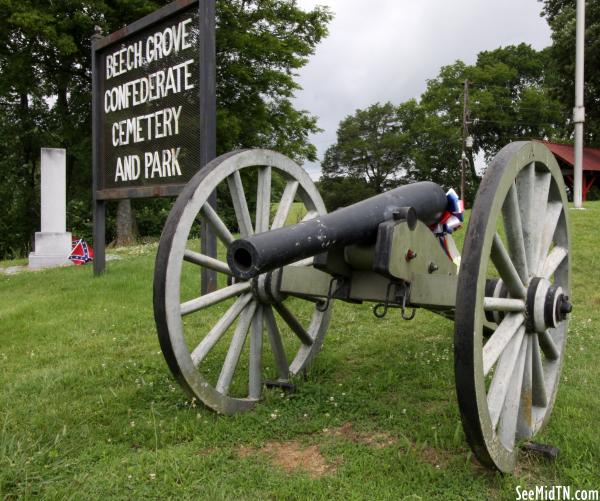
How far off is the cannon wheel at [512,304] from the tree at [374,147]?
4405cm

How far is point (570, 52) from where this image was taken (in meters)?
20.9

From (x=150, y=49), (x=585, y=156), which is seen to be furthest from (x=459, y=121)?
(x=150, y=49)

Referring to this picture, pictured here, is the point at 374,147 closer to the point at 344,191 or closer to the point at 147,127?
the point at 344,191

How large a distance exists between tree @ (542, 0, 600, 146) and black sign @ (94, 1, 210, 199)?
17251 mm

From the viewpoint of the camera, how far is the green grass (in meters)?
2.71

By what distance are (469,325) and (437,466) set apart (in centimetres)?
96

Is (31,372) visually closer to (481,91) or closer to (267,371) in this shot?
(267,371)

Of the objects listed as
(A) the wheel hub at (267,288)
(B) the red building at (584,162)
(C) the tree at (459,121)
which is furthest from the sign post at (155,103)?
(C) the tree at (459,121)

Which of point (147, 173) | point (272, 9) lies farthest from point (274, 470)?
point (272, 9)

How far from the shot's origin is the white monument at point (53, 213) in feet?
45.6

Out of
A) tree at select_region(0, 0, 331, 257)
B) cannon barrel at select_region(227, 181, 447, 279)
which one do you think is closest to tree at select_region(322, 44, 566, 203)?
tree at select_region(0, 0, 331, 257)

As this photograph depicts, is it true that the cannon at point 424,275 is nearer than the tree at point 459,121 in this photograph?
Yes

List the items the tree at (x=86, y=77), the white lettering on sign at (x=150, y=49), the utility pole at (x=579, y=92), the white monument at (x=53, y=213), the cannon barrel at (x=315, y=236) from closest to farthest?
the cannon barrel at (x=315, y=236)
the white lettering on sign at (x=150, y=49)
the utility pole at (x=579, y=92)
the white monument at (x=53, y=213)
the tree at (x=86, y=77)

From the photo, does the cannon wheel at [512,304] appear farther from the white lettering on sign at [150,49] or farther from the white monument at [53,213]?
the white monument at [53,213]
